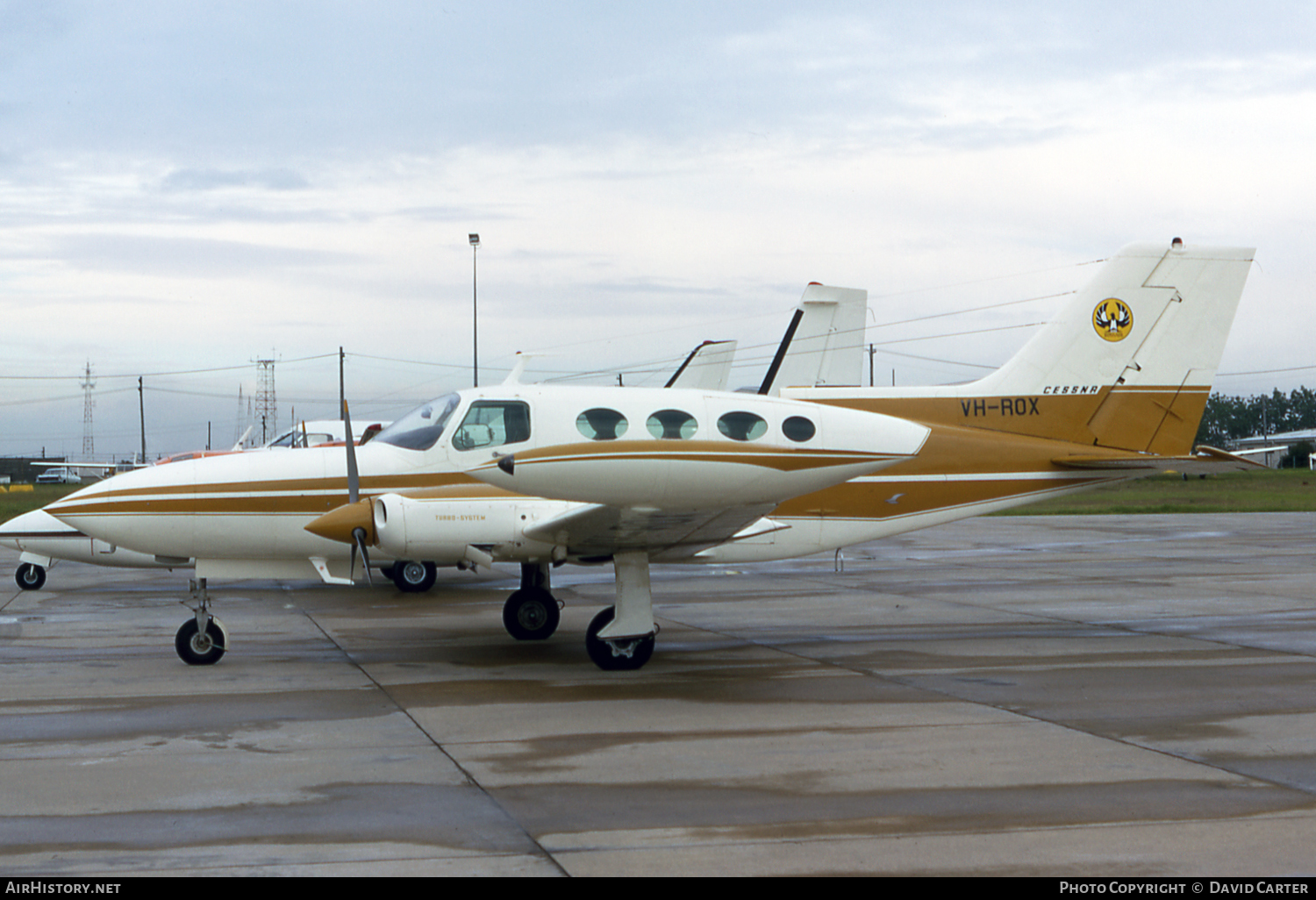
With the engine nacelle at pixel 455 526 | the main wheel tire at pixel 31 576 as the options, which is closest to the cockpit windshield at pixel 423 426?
the engine nacelle at pixel 455 526

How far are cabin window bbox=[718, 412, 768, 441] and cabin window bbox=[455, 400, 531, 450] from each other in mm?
2019

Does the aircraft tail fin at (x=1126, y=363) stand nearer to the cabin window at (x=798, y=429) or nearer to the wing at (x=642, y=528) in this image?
the wing at (x=642, y=528)

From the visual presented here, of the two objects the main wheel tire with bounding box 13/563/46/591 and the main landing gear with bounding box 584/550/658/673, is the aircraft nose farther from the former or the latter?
the main wheel tire with bounding box 13/563/46/591

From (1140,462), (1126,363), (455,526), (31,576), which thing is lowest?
(31,576)

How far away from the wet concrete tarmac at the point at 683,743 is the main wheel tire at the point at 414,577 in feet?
6.00

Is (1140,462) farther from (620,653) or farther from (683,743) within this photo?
(683,743)

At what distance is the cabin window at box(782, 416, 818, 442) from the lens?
969cm

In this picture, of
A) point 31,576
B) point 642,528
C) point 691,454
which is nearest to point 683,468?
point 691,454

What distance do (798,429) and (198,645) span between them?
5982 mm

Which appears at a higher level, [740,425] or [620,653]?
[740,425]

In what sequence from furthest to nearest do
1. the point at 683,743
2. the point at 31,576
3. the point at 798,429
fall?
1. the point at 31,576
2. the point at 798,429
3. the point at 683,743

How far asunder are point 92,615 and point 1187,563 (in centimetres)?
1797

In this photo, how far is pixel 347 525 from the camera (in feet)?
33.8

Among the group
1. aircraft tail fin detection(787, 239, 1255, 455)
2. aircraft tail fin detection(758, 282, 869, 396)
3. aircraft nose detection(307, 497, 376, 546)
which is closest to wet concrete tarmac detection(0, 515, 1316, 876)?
aircraft nose detection(307, 497, 376, 546)
